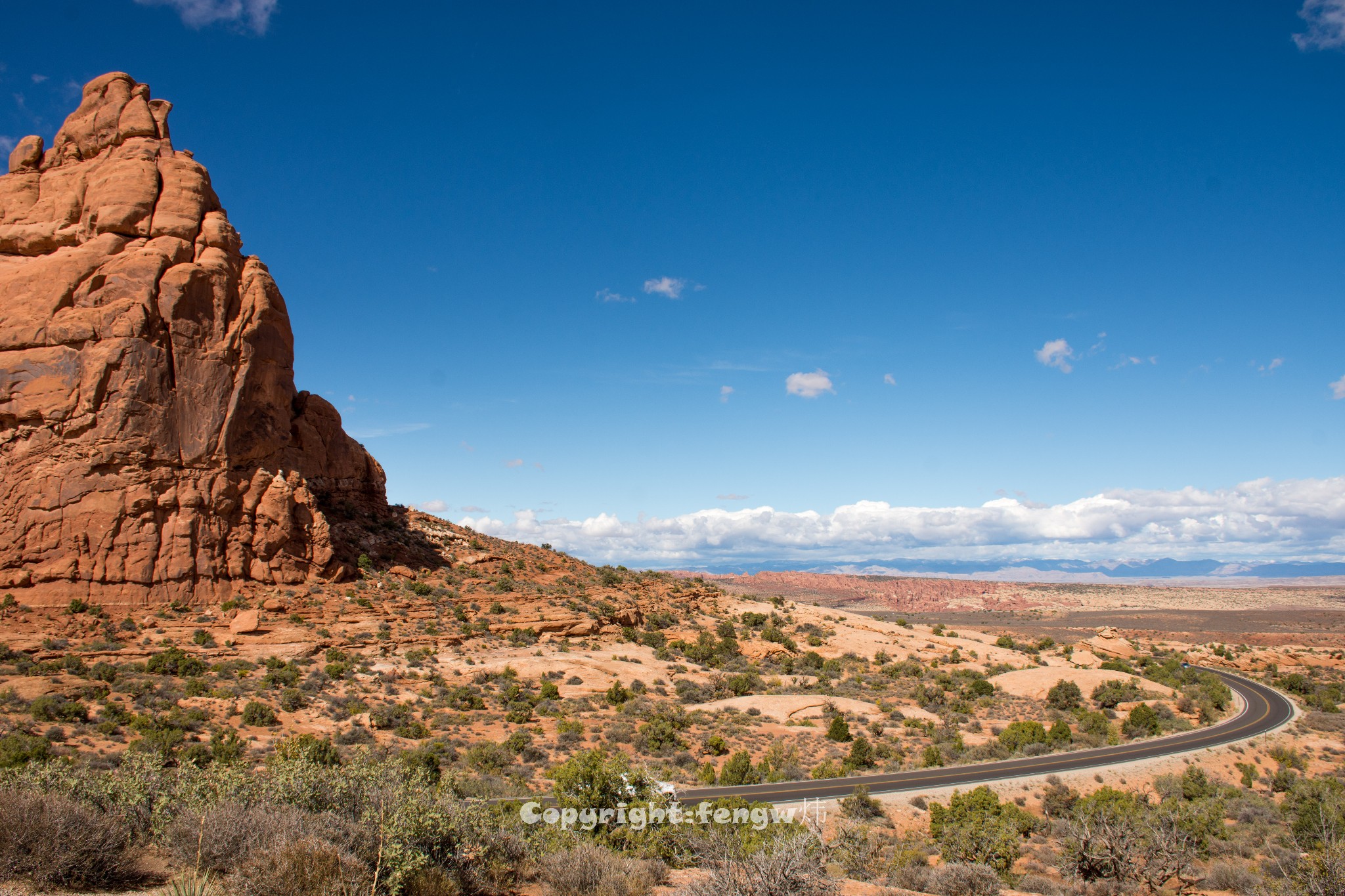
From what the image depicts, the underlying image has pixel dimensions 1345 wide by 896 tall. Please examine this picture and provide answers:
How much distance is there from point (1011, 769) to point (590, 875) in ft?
79.4

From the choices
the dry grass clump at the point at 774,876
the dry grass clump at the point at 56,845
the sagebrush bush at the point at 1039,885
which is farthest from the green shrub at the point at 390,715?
the sagebrush bush at the point at 1039,885

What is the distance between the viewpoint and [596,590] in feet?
176

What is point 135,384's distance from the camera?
31.9 metres

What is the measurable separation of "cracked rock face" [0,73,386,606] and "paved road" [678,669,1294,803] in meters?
26.4

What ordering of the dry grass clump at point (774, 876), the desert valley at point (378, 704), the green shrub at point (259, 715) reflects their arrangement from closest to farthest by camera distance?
1. the dry grass clump at point (774, 876)
2. the desert valley at point (378, 704)
3. the green shrub at point (259, 715)

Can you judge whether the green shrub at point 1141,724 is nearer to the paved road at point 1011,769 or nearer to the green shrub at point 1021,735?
the paved road at point 1011,769

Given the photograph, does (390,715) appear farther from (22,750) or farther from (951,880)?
(951,880)

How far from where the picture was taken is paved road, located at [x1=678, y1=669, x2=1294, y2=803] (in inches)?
952

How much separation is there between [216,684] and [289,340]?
20542 millimetres

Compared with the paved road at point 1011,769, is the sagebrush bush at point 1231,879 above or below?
above

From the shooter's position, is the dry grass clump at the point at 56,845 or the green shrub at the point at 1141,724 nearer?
the dry grass clump at the point at 56,845

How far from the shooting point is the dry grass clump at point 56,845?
369 inches

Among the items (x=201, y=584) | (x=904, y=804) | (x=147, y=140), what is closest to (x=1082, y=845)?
(x=904, y=804)

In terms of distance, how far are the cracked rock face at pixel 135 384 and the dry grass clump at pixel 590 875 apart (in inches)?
1176
